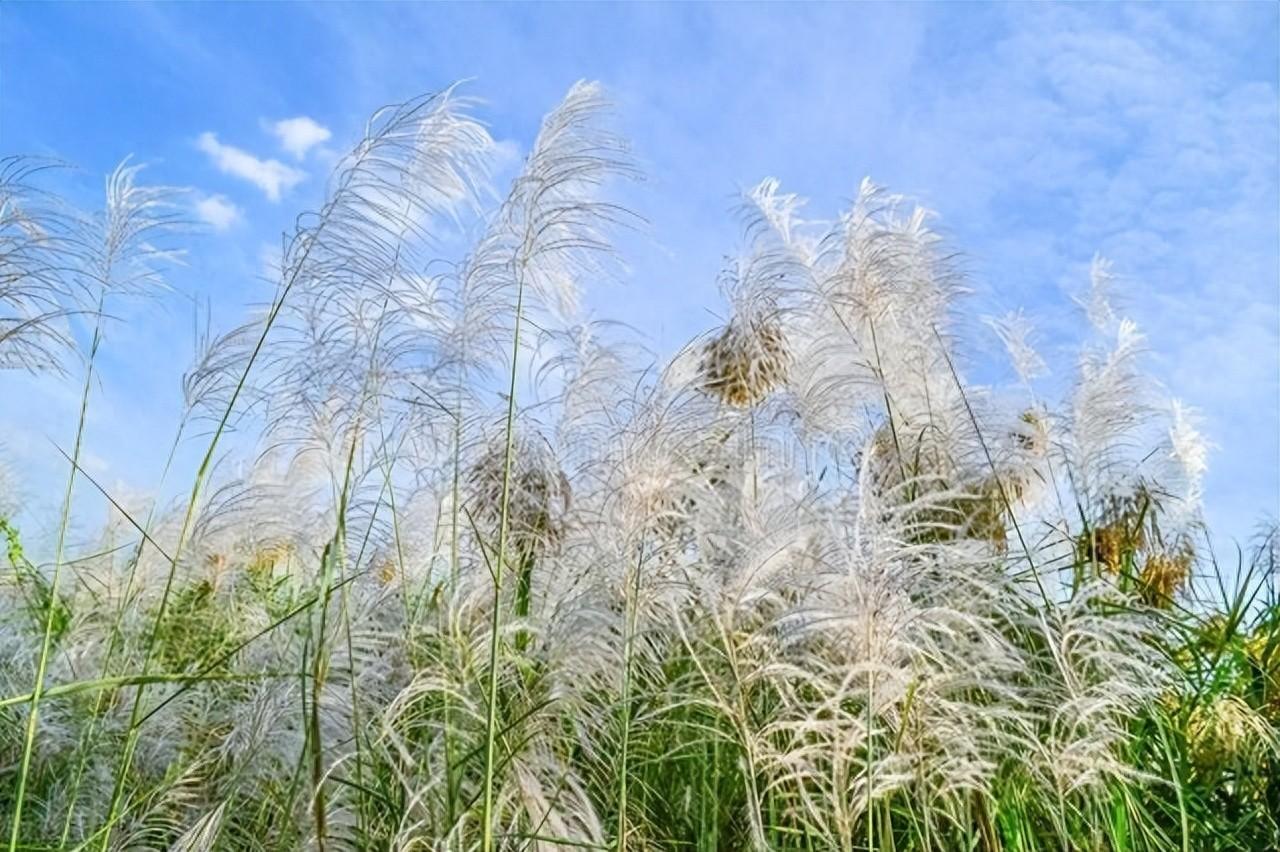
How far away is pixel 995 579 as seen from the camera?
2814 millimetres

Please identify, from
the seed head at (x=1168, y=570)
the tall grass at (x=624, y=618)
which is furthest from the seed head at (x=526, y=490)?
the seed head at (x=1168, y=570)

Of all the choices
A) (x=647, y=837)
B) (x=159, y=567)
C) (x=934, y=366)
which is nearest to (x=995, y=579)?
(x=647, y=837)

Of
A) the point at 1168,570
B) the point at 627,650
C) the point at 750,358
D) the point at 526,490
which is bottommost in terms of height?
the point at 627,650

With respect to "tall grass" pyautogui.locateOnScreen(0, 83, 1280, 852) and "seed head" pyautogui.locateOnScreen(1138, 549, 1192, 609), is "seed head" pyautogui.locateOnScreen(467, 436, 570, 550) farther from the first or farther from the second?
"seed head" pyautogui.locateOnScreen(1138, 549, 1192, 609)

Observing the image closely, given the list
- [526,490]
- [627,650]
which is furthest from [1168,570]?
[627,650]

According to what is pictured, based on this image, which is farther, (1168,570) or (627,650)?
(1168,570)

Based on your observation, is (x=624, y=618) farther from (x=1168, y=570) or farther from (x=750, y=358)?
(x=1168, y=570)

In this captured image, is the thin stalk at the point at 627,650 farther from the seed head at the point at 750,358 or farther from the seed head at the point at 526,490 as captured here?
the seed head at the point at 750,358

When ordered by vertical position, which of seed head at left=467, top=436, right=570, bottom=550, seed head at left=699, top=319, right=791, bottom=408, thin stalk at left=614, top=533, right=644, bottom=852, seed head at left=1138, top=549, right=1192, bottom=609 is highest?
seed head at left=699, top=319, right=791, bottom=408

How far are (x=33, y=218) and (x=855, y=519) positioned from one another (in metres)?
2.20

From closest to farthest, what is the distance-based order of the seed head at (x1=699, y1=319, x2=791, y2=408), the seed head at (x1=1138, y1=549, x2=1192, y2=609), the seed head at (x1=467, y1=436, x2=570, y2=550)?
the seed head at (x1=467, y1=436, x2=570, y2=550) → the seed head at (x1=699, y1=319, x2=791, y2=408) → the seed head at (x1=1138, y1=549, x2=1192, y2=609)

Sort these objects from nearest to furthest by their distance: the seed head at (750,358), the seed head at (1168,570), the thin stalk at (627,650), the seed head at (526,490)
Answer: the thin stalk at (627,650) → the seed head at (526,490) → the seed head at (750,358) → the seed head at (1168,570)

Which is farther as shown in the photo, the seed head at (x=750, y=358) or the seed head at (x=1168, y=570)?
the seed head at (x=1168, y=570)

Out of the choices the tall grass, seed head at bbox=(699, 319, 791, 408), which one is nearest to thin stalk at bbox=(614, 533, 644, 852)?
the tall grass
